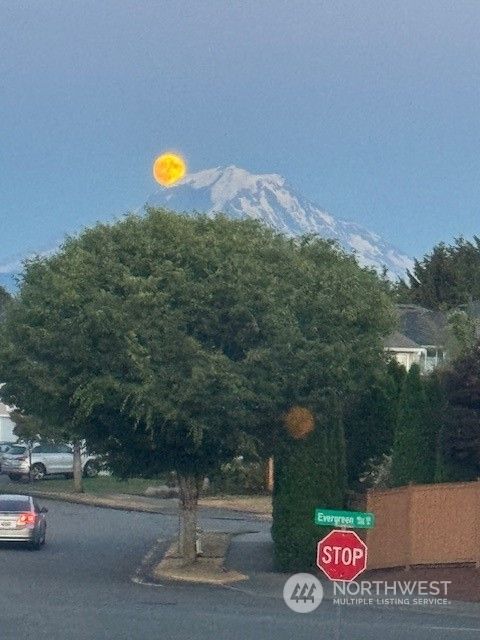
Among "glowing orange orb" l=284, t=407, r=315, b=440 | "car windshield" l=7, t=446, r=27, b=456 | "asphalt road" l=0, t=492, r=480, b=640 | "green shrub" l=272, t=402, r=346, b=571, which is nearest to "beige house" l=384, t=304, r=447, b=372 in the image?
"car windshield" l=7, t=446, r=27, b=456

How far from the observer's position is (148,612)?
19344mm

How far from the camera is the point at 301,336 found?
2467cm

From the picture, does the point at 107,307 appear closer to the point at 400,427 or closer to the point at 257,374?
the point at 257,374

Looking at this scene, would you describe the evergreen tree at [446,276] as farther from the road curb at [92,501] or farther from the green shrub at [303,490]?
the green shrub at [303,490]

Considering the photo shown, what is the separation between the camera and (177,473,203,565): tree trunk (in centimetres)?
2708

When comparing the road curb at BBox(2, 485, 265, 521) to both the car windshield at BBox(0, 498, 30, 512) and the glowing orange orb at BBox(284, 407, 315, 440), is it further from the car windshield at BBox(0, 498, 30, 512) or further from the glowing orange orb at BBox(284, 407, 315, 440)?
the glowing orange orb at BBox(284, 407, 315, 440)

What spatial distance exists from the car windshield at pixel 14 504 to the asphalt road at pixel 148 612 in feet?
3.45

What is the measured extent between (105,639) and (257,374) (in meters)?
9.34

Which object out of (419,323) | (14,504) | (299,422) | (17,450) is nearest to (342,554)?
(299,422)

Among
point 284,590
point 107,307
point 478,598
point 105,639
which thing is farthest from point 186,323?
point 105,639

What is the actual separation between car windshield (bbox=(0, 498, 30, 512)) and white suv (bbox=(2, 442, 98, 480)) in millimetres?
22754

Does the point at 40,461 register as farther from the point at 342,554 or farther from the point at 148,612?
the point at 342,554

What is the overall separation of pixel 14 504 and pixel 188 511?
5.91 meters

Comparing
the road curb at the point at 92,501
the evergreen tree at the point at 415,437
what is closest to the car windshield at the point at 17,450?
the road curb at the point at 92,501
